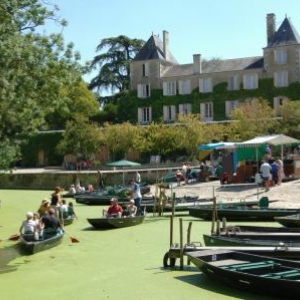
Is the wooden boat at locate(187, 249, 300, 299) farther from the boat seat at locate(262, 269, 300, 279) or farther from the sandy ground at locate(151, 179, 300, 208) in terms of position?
the sandy ground at locate(151, 179, 300, 208)

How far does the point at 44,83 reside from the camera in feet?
62.6

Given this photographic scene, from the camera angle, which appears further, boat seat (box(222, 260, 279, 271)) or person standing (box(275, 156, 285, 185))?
person standing (box(275, 156, 285, 185))

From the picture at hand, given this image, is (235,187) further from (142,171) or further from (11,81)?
(11,81)

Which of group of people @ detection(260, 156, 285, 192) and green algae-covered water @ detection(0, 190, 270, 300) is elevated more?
group of people @ detection(260, 156, 285, 192)

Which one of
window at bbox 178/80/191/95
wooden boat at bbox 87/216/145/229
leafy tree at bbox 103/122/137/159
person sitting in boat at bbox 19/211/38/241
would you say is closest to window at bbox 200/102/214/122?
window at bbox 178/80/191/95

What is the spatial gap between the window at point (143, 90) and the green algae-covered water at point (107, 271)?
49.2 meters

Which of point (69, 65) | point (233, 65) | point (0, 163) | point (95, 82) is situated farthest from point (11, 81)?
point (95, 82)

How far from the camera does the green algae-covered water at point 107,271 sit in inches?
496

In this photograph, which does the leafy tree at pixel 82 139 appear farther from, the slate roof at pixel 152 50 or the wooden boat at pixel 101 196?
the wooden boat at pixel 101 196

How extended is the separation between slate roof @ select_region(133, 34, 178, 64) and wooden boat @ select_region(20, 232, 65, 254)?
54195 millimetres

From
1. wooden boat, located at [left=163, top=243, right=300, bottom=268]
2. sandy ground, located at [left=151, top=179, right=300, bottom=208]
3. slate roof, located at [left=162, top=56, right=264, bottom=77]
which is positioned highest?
slate roof, located at [left=162, top=56, right=264, bottom=77]

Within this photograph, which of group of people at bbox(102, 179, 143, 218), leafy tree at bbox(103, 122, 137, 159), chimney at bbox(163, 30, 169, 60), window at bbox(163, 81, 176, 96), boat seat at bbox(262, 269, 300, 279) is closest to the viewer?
boat seat at bbox(262, 269, 300, 279)

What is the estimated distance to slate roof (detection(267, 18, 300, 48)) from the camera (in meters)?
63.6

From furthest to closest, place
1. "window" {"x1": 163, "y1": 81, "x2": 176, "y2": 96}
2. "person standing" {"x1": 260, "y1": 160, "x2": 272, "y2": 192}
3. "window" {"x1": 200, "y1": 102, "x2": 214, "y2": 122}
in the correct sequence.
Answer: "window" {"x1": 163, "y1": 81, "x2": 176, "y2": 96} < "window" {"x1": 200, "y1": 102, "x2": 214, "y2": 122} < "person standing" {"x1": 260, "y1": 160, "x2": 272, "y2": 192}
